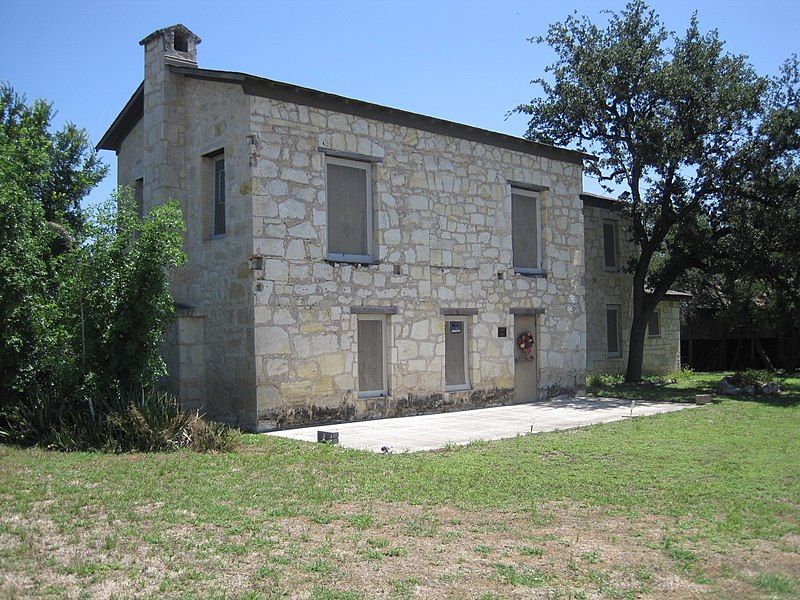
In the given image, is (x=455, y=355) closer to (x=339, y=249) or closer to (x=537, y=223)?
(x=339, y=249)

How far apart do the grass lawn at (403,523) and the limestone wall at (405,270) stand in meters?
2.89

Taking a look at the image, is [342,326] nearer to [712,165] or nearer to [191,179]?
[191,179]

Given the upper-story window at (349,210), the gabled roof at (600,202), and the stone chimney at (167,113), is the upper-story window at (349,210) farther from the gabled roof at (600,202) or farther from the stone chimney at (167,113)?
the gabled roof at (600,202)

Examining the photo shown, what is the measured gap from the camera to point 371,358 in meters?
13.8

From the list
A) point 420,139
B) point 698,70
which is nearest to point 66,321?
point 420,139

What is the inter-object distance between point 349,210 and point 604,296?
11481 millimetres

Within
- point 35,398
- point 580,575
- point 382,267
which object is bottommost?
point 580,575

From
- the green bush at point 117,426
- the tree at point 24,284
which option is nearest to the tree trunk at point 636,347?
the green bush at point 117,426

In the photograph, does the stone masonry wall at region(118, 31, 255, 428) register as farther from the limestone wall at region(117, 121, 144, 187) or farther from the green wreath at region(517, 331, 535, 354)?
the green wreath at region(517, 331, 535, 354)

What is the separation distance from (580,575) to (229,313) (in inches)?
339

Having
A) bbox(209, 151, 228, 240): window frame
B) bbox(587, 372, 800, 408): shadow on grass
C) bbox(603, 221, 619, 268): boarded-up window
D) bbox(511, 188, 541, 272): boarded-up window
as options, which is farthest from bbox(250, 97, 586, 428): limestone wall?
bbox(603, 221, 619, 268): boarded-up window

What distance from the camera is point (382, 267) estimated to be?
13.7 m

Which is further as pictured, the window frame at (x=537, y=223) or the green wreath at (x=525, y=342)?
the window frame at (x=537, y=223)

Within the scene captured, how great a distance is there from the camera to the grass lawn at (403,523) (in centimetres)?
492
